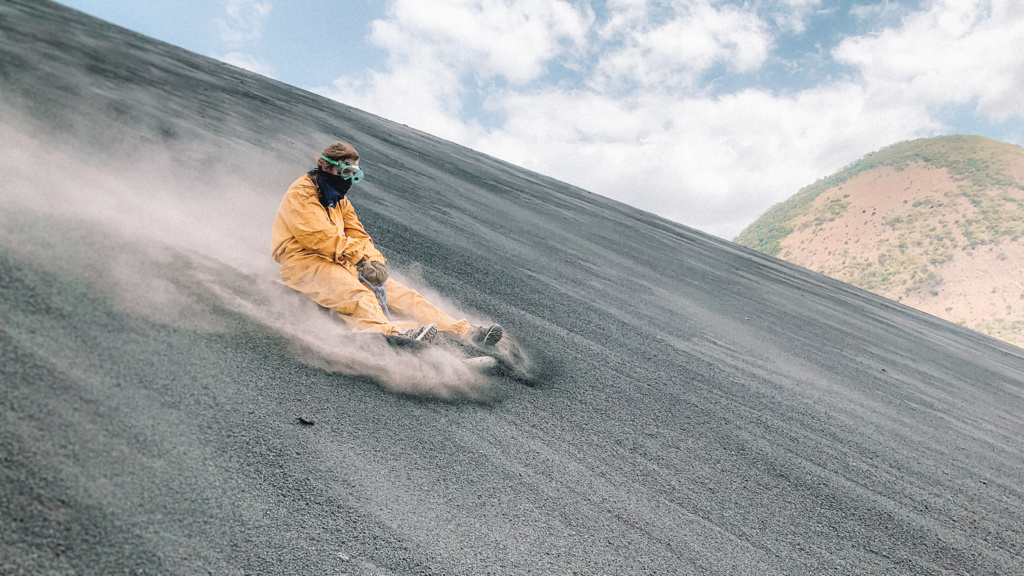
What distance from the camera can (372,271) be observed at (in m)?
4.38

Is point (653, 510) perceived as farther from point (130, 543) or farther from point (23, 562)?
point (23, 562)

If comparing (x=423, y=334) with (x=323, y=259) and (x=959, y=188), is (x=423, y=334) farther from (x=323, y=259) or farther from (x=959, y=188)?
(x=959, y=188)

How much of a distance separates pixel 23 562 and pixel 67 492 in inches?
13.0

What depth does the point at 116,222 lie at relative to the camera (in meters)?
4.54

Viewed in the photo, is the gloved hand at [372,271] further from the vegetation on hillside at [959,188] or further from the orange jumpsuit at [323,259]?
the vegetation on hillside at [959,188]

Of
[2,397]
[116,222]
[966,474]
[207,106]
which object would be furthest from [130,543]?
[207,106]

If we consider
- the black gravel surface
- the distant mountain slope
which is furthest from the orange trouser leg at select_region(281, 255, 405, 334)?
the distant mountain slope

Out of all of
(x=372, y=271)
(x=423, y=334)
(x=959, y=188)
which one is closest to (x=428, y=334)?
(x=423, y=334)

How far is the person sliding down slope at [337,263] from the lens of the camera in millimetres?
4117

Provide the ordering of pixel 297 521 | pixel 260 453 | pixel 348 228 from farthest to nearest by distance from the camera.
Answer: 1. pixel 348 228
2. pixel 260 453
3. pixel 297 521

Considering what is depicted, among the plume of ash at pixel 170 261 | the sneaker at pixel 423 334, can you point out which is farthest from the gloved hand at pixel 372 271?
the sneaker at pixel 423 334

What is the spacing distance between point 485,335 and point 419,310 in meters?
0.61

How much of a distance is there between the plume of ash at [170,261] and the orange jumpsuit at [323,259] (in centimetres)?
12

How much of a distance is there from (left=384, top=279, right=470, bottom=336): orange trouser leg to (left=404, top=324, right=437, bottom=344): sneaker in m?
0.32
